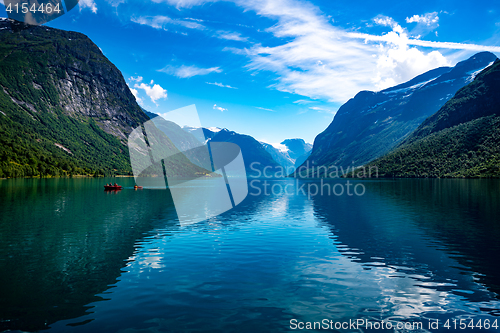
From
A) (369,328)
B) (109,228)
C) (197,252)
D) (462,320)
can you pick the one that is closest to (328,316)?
(369,328)

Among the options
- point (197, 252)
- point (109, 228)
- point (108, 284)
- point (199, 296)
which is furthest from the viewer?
point (109, 228)

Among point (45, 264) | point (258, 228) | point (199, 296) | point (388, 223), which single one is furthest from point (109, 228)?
point (388, 223)

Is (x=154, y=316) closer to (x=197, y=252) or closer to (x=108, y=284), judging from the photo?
(x=108, y=284)

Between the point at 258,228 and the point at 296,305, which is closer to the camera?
the point at 296,305

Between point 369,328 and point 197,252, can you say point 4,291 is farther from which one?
point 369,328

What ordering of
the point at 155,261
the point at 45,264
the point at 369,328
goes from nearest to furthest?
1. the point at 369,328
2. the point at 45,264
3. the point at 155,261

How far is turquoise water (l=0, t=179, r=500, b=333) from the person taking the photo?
1611 cm

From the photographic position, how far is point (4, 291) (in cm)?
1911

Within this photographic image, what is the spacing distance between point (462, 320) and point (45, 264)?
32.0 m

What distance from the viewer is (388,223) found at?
→ 4931 centimetres

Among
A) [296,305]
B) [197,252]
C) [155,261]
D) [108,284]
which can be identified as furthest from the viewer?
[197,252]

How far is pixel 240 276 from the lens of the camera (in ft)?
77.1

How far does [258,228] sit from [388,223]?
914 inches

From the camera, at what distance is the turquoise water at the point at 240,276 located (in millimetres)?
16109
